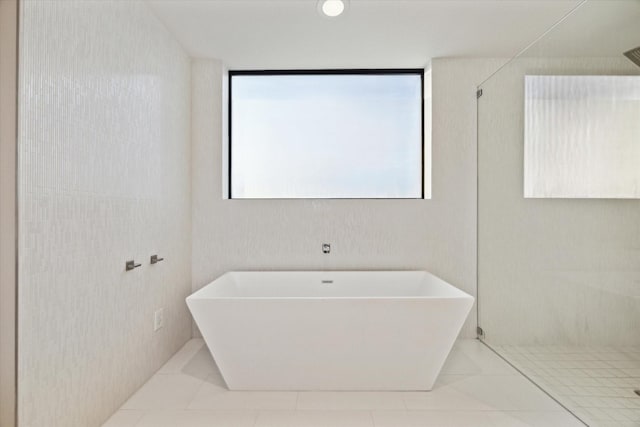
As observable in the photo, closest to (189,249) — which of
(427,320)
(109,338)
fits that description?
(109,338)

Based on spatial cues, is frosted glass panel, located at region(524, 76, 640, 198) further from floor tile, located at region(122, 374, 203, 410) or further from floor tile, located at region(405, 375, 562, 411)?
floor tile, located at region(122, 374, 203, 410)

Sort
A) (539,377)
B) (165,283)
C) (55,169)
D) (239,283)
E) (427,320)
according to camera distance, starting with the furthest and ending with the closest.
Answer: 1. (239,283)
2. (165,283)
3. (539,377)
4. (427,320)
5. (55,169)

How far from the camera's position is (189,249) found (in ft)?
9.78

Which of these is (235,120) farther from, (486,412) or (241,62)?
(486,412)

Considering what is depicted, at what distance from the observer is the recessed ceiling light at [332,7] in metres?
2.18

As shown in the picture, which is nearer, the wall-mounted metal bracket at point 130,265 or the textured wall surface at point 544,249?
the textured wall surface at point 544,249

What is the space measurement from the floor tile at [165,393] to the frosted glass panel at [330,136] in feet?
5.10

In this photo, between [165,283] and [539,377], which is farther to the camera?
[165,283]

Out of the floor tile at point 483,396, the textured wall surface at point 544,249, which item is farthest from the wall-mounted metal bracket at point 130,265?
the textured wall surface at point 544,249

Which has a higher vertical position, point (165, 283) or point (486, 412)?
point (165, 283)

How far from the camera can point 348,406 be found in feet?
6.37

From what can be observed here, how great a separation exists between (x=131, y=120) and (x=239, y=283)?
1.42m

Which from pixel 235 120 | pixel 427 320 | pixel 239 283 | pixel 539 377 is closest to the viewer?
pixel 427 320
